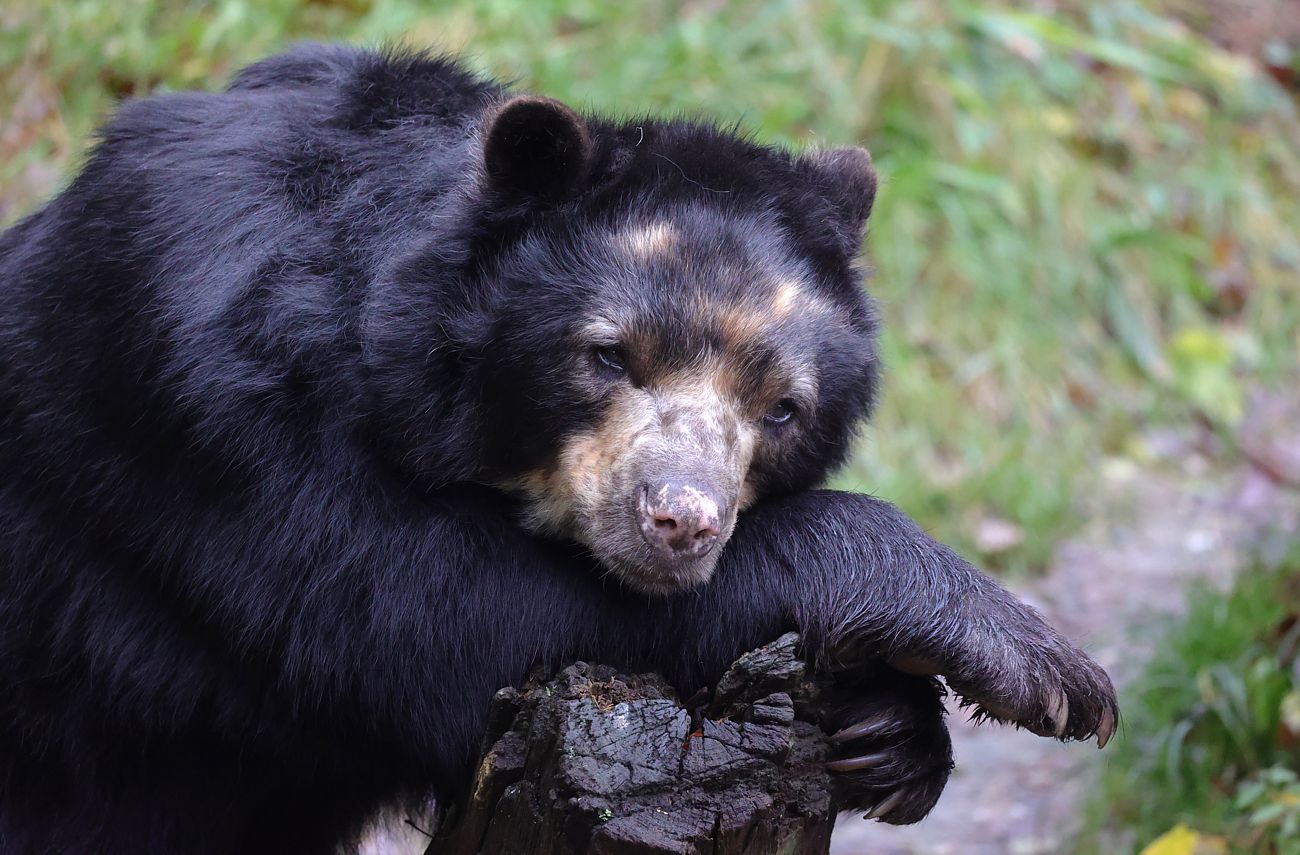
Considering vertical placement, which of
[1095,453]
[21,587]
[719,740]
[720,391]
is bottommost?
[1095,453]

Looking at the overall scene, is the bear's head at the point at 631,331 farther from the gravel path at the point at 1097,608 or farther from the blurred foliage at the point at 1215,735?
the gravel path at the point at 1097,608

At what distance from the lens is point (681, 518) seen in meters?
3.66

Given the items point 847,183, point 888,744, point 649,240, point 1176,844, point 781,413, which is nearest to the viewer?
point 888,744

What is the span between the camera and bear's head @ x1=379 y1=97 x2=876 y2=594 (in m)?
3.95

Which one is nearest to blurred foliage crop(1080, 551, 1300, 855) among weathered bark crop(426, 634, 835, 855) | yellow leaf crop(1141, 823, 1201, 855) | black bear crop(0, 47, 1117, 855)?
yellow leaf crop(1141, 823, 1201, 855)

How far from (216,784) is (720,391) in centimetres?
195

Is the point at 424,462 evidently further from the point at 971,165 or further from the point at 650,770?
the point at 971,165

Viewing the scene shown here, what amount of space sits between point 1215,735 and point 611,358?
3.52 m

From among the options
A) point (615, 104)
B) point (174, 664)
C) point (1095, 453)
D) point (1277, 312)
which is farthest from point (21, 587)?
point (1277, 312)

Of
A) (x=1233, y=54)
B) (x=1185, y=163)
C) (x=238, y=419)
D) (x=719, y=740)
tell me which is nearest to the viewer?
(x=719, y=740)

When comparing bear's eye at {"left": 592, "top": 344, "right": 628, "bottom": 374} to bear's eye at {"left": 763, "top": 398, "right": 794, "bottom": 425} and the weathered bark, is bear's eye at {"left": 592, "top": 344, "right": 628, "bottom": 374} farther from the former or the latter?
the weathered bark

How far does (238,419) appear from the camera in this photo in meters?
3.94

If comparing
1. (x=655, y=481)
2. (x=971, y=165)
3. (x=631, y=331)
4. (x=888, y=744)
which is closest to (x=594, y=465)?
(x=655, y=481)

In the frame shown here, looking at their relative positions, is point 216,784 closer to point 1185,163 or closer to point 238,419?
point 238,419
